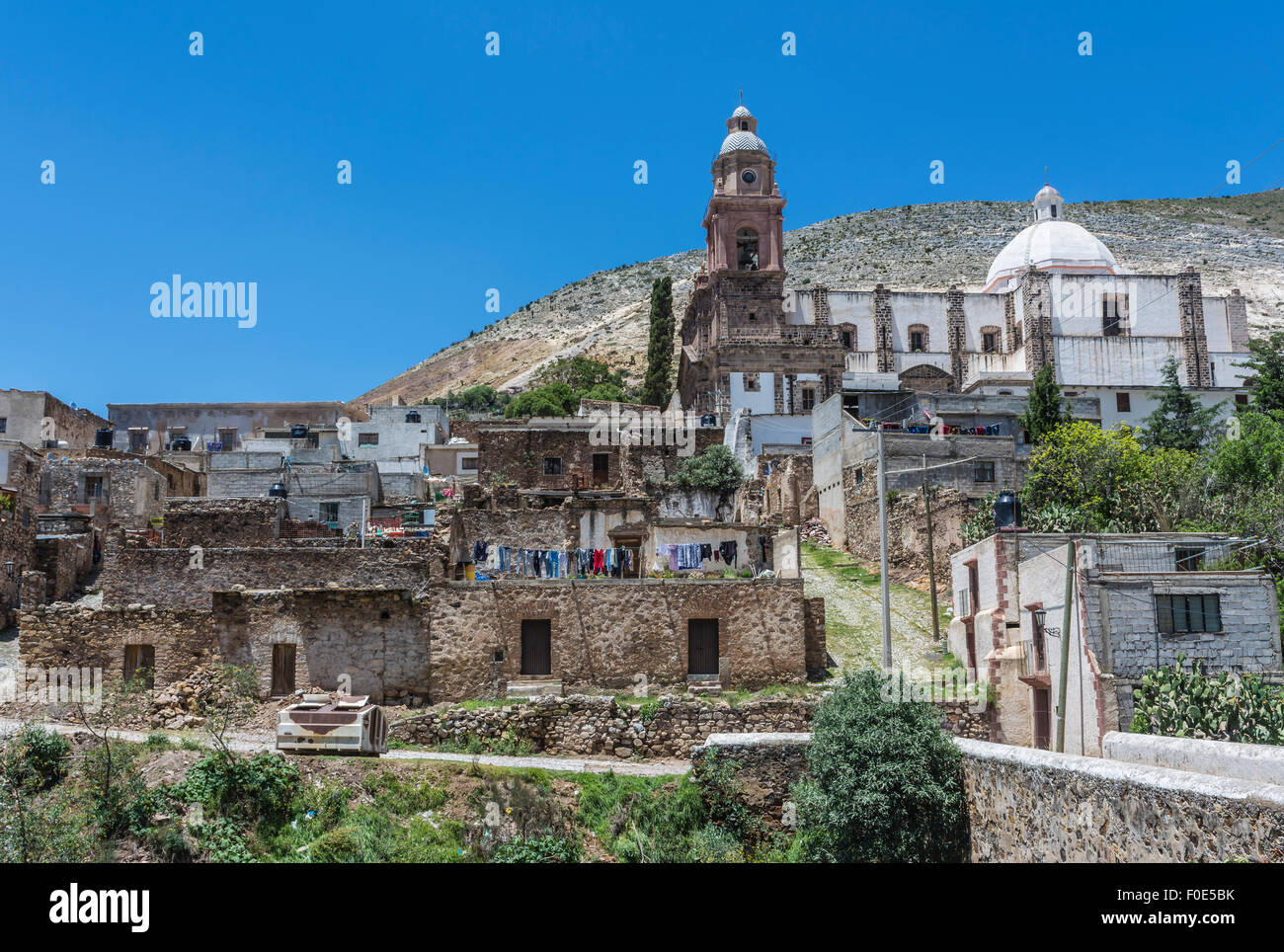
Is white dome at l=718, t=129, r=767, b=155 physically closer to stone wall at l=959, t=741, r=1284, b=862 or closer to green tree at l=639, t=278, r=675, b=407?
green tree at l=639, t=278, r=675, b=407

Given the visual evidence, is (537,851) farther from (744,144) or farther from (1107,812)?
(744,144)

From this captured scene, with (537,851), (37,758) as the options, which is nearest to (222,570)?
(37,758)

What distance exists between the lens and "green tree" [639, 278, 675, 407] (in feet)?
→ 266

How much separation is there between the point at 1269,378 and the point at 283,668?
2046 inches

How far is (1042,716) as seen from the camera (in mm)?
25219

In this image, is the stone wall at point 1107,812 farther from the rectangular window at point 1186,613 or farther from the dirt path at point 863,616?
the dirt path at point 863,616

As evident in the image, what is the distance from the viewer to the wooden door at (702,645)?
1024 inches

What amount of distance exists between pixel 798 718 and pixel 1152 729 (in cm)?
683

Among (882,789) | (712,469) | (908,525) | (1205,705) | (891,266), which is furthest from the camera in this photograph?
(891,266)

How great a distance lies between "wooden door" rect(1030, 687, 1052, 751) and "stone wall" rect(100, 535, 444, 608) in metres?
15.6

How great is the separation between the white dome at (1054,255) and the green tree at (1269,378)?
51.2 ft

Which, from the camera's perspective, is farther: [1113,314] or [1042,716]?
[1113,314]

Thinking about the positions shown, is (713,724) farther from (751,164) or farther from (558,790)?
(751,164)
